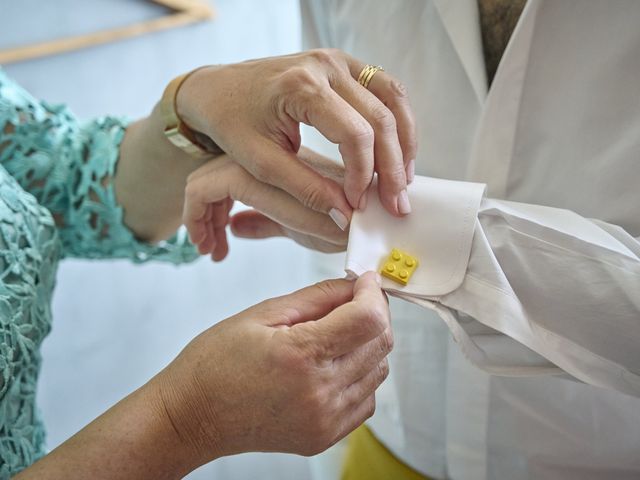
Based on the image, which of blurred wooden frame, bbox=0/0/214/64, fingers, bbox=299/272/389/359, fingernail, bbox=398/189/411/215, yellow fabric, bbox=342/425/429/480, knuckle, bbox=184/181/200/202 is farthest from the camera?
blurred wooden frame, bbox=0/0/214/64

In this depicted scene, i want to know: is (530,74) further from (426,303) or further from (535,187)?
(426,303)

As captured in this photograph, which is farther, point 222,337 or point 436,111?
point 436,111

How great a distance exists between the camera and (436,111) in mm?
697

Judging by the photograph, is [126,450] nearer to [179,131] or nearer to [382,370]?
[382,370]

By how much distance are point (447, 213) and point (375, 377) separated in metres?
0.17

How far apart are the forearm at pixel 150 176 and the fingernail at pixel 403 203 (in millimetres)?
301

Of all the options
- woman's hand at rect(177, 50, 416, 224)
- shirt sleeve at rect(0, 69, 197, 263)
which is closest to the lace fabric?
shirt sleeve at rect(0, 69, 197, 263)

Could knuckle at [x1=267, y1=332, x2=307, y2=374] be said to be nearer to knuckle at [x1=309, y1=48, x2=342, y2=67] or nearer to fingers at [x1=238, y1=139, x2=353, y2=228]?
fingers at [x1=238, y1=139, x2=353, y2=228]

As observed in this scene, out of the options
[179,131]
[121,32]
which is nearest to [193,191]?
[179,131]

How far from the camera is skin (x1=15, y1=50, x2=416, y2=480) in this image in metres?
0.48

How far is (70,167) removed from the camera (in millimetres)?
834

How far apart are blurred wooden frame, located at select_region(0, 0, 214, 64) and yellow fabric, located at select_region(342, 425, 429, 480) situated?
4.91 ft

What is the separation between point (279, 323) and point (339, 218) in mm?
135

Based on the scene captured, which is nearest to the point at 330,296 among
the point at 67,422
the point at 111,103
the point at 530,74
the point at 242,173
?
the point at 242,173
